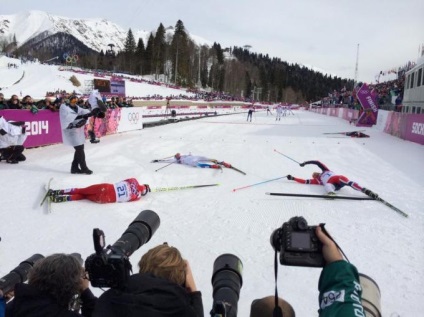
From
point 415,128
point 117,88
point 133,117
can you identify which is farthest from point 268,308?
point 117,88

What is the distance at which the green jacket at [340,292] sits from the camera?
4.28 feet

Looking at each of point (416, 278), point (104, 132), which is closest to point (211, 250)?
point (416, 278)

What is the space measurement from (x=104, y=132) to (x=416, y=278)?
45.5ft

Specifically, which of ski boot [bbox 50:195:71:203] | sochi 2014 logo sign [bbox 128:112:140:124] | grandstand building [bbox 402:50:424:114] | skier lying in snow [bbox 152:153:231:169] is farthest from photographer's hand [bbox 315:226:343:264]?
grandstand building [bbox 402:50:424:114]

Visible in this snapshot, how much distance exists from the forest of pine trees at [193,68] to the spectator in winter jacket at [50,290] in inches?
3323

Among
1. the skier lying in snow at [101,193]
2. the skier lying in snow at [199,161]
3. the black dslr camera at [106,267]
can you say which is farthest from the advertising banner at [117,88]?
the black dslr camera at [106,267]

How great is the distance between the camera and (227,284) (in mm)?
1823

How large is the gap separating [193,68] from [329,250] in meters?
103

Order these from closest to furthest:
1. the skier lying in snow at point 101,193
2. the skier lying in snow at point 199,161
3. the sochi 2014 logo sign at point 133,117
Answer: the skier lying in snow at point 101,193 < the skier lying in snow at point 199,161 < the sochi 2014 logo sign at point 133,117

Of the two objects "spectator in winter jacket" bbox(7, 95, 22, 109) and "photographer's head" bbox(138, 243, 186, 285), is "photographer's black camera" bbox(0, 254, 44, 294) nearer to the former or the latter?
"photographer's head" bbox(138, 243, 186, 285)

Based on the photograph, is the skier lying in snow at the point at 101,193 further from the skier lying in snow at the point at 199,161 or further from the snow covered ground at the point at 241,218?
the skier lying in snow at the point at 199,161

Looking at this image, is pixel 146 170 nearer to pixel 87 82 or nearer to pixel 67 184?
pixel 67 184

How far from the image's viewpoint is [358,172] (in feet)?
30.2

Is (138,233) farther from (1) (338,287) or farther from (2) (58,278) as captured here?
(1) (338,287)
